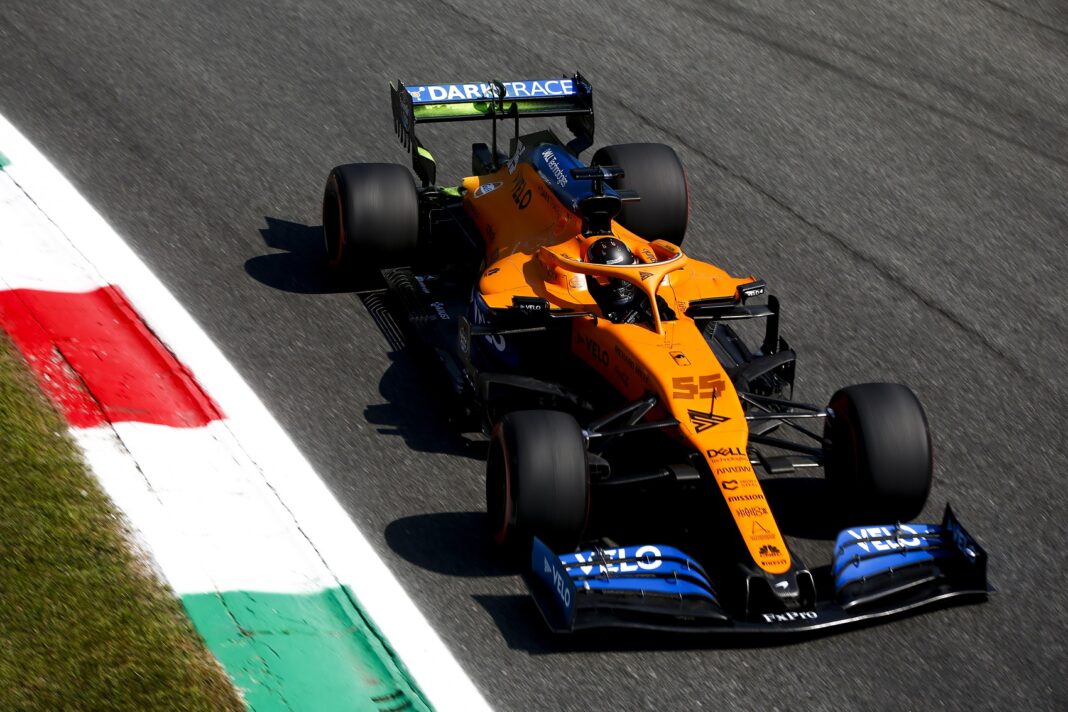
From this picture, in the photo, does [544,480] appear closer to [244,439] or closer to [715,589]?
[715,589]

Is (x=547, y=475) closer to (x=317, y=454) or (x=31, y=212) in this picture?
(x=317, y=454)

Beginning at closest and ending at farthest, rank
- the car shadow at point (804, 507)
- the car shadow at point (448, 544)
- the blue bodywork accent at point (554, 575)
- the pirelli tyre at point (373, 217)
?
the blue bodywork accent at point (554, 575), the car shadow at point (448, 544), the car shadow at point (804, 507), the pirelli tyre at point (373, 217)

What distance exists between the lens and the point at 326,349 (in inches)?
316

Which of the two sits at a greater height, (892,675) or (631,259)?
(631,259)

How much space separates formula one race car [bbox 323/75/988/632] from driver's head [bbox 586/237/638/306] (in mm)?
11

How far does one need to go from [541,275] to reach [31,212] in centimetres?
340

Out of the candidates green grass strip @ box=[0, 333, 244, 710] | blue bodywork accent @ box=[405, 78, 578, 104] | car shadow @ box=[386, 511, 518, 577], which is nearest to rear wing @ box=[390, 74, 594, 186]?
blue bodywork accent @ box=[405, 78, 578, 104]

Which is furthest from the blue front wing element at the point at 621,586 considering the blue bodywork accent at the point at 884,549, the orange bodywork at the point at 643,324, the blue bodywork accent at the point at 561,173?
the blue bodywork accent at the point at 561,173

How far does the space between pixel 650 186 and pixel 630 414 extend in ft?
8.58

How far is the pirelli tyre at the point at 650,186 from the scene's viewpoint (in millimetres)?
8727

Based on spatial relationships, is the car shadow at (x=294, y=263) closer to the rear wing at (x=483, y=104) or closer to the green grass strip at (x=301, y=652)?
the rear wing at (x=483, y=104)

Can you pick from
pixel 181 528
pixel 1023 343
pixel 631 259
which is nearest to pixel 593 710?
pixel 181 528

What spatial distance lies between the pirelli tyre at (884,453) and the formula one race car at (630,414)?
0.4 inches

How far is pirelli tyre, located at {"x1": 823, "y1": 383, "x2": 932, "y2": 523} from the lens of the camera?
21.0 feet
